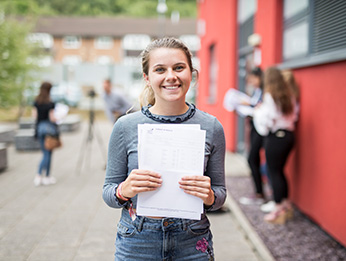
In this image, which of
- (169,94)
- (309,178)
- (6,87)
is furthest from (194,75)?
(6,87)

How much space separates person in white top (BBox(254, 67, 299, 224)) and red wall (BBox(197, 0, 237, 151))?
4998mm

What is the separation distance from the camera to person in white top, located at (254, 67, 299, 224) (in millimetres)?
4949

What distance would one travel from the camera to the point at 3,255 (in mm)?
4020

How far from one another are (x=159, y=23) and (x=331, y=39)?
48.3m

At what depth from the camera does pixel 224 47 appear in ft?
35.6

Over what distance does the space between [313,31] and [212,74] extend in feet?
27.7

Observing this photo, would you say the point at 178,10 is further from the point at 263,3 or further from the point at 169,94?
the point at 169,94

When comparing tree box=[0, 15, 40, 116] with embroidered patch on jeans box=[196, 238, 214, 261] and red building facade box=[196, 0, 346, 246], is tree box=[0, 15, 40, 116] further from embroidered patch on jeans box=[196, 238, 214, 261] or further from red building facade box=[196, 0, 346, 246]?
embroidered patch on jeans box=[196, 238, 214, 261]

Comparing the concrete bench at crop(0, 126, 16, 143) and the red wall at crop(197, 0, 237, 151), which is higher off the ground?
the red wall at crop(197, 0, 237, 151)

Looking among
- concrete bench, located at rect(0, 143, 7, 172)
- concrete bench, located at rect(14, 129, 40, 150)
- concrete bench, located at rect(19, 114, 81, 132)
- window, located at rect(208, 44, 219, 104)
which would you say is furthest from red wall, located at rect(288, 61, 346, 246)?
concrete bench, located at rect(19, 114, 81, 132)

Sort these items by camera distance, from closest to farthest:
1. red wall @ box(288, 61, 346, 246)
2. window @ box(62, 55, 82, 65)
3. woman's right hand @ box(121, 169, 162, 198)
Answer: woman's right hand @ box(121, 169, 162, 198)
red wall @ box(288, 61, 346, 246)
window @ box(62, 55, 82, 65)

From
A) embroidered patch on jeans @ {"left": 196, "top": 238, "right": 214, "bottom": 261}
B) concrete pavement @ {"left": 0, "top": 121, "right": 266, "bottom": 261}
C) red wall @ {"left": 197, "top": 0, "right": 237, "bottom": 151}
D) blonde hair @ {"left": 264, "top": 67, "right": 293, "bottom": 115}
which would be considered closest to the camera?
embroidered patch on jeans @ {"left": 196, "top": 238, "right": 214, "bottom": 261}

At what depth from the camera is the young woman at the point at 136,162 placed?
1931 millimetres

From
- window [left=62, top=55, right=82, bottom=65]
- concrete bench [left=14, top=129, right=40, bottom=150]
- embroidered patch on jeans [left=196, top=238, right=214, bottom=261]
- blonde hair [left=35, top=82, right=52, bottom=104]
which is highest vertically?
window [left=62, top=55, right=82, bottom=65]
